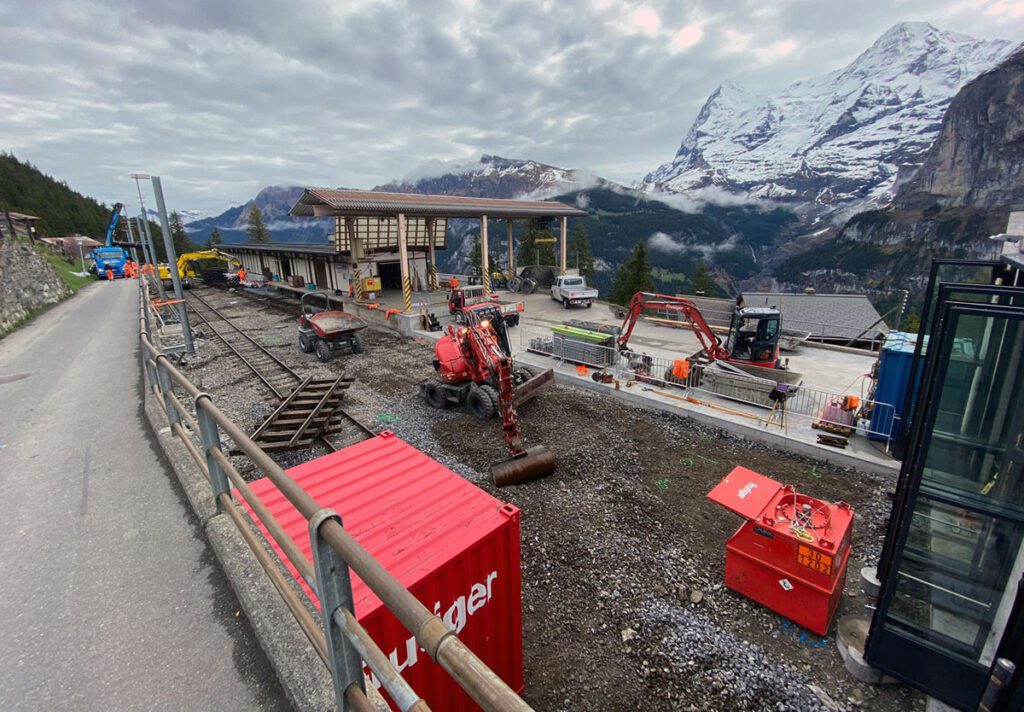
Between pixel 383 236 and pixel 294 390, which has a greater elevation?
pixel 383 236

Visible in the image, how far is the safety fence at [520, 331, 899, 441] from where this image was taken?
1130 centimetres

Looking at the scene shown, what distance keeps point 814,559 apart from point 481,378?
8.97m

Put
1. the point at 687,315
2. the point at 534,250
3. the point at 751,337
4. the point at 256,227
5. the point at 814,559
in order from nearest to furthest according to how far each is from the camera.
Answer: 1. the point at 814,559
2. the point at 751,337
3. the point at 687,315
4. the point at 534,250
5. the point at 256,227

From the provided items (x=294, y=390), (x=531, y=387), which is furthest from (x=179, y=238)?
(x=531, y=387)

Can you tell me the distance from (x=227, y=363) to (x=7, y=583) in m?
17.1

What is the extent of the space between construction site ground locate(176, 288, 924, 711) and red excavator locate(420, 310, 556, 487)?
551 mm

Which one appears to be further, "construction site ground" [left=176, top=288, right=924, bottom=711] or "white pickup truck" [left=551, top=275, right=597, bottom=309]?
"white pickup truck" [left=551, top=275, right=597, bottom=309]

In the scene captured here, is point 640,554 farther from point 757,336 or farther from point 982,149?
point 982,149

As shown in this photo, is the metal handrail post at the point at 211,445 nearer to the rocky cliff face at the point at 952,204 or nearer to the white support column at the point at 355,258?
the white support column at the point at 355,258

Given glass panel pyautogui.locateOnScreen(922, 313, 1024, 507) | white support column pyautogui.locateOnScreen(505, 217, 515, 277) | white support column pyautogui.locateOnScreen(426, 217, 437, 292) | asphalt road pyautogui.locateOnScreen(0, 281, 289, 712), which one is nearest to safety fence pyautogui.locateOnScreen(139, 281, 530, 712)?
asphalt road pyautogui.locateOnScreen(0, 281, 289, 712)

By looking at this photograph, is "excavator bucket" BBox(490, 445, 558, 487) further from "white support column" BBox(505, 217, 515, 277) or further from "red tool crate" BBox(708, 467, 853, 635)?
"white support column" BBox(505, 217, 515, 277)

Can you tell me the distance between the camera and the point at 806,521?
6.29 m

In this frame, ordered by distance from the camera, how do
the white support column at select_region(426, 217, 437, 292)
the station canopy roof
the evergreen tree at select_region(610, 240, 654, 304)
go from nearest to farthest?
1. the station canopy roof
2. the white support column at select_region(426, 217, 437, 292)
3. the evergreen tree at select_region(610, 240, 654, 304)

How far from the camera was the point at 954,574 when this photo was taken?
15.1 ft
